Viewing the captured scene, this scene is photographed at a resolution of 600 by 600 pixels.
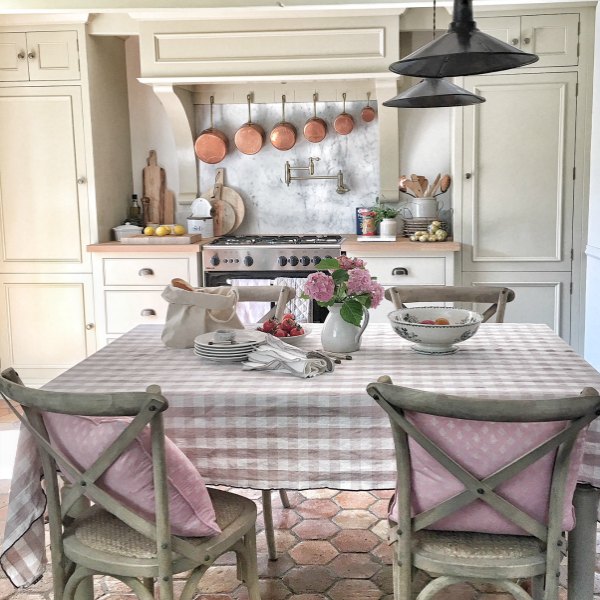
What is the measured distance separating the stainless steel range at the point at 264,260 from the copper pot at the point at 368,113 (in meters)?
0.91

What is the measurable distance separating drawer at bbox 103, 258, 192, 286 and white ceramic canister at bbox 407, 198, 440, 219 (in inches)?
53.9

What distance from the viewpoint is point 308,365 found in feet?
7.43

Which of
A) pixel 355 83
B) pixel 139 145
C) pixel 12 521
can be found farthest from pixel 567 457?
pixel 139 145

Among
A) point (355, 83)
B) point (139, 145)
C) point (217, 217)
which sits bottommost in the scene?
point (217, 217)

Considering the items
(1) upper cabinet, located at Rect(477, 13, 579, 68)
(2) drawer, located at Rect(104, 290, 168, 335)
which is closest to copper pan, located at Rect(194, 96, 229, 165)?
(2) drawer, located at Rect(104, 290, 168, 335)

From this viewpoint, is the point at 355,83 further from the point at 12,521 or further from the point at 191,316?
the point at 12,521

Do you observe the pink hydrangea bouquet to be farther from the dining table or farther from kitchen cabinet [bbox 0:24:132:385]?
kitchen cabinet [bbox 0:24:132:385]

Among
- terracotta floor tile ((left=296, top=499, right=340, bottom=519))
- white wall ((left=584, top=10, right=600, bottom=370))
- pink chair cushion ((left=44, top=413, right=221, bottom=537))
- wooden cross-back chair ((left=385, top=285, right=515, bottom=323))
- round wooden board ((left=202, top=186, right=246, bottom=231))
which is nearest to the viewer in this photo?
pink chair cushion ((left=44, top=413, right=221, bottom=537))

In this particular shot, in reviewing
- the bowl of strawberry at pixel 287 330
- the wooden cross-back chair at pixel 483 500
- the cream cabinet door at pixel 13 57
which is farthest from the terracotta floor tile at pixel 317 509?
the cream cabinet door at pixel 13 57

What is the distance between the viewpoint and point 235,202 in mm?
5191

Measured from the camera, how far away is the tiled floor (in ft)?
8.35

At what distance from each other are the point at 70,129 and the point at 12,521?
120 inches

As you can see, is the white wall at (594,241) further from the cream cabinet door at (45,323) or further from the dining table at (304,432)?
the cream cabinet door at (45,323)

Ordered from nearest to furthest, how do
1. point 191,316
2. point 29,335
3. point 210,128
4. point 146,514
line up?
point 146,514 < point 191,316 < point 29,335 < point 210,128
